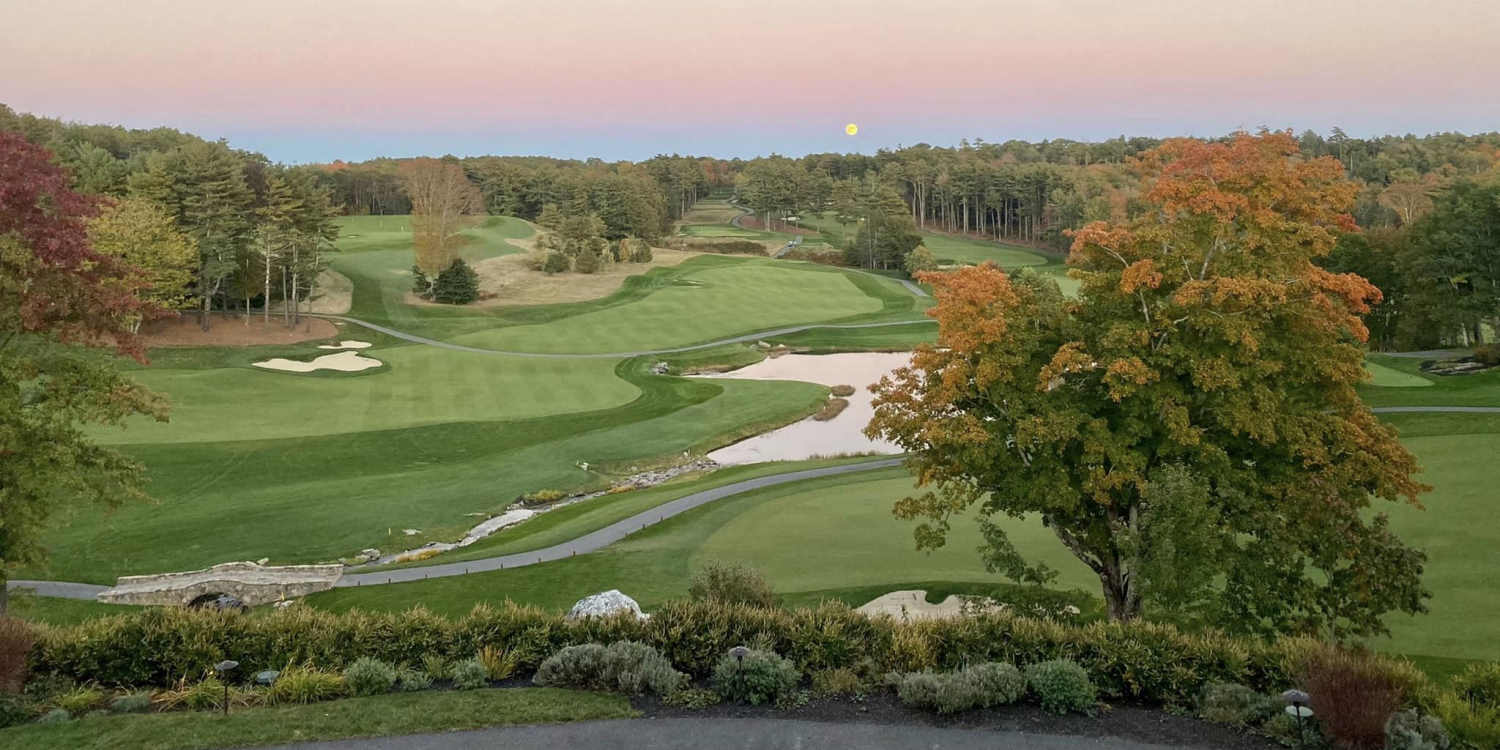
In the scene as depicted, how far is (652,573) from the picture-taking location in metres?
24.9

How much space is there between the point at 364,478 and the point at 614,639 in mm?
27962

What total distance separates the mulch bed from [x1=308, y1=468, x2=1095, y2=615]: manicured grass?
9.95 meters

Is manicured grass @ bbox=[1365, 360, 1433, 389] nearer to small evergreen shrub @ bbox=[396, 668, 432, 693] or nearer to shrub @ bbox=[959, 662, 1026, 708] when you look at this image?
shrub @ bbox=[959, 662, 1026, 708]

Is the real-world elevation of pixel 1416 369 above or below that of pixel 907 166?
below

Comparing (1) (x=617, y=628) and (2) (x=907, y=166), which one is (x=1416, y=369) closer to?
(1) (x=617, y=628)

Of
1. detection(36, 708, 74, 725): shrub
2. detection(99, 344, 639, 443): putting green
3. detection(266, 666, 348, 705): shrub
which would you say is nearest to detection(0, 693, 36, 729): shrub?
detection(36, 708, 74, 725): shrub

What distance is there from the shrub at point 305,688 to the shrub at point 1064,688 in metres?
9.25

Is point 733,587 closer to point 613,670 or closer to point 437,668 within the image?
point 613,670

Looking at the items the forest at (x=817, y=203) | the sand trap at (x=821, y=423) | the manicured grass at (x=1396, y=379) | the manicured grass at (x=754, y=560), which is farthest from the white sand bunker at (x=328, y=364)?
the manicured grass at (x=1396, y=379)

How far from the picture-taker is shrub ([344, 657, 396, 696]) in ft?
41.7

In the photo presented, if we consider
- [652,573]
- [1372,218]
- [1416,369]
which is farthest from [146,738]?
[1372,218]

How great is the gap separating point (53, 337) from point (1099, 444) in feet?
68.8

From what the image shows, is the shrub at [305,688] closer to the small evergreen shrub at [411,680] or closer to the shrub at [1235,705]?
the small evergreen shrub at [411,680]

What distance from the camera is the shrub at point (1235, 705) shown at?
37.1 feet
